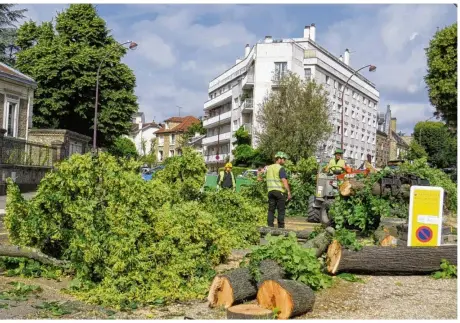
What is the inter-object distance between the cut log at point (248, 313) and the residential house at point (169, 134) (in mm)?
116464

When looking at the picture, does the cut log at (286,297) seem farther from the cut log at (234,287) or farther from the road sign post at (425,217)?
the road sign post at (425,217)

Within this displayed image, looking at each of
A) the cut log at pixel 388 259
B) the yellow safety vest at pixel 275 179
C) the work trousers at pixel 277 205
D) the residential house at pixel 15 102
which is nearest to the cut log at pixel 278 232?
the work trousers at pixel 277 205

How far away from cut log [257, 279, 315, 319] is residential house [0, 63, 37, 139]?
30.1 meters

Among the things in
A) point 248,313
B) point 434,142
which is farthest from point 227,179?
point 434,142

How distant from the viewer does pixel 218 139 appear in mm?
85875

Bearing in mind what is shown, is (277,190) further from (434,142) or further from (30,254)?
(434,142)

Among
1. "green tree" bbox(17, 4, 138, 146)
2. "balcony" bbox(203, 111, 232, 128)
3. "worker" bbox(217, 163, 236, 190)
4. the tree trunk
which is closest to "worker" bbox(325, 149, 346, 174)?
"worker" bbox(217, 163, 236, 190)

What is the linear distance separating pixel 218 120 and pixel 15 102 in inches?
2155

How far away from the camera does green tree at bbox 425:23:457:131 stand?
35.1m

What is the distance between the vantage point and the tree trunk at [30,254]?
8.79 meters

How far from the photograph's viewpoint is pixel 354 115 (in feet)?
286

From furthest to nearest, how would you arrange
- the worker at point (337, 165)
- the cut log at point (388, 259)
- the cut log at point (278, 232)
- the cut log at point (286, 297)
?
the worker at point (337, 165), the cut log at point (278, 232), the cut log at point (388, 259), the cut log at point (286, 297)

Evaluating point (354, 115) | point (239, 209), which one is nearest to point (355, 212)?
point (239, 209)

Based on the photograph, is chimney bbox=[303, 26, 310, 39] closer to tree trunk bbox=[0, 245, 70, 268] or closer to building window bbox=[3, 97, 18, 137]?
building window bbox=[3, 97, 18, 137]
